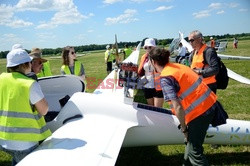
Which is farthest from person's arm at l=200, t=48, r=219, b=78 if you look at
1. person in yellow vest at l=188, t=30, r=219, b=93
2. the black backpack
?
the black backpack

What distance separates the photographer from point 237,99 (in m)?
9.02

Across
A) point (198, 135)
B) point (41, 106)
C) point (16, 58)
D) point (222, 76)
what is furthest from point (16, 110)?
point (222, 76)

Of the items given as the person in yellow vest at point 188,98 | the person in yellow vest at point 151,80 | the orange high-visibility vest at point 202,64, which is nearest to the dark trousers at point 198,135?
the person in yellow vest at point 188,98

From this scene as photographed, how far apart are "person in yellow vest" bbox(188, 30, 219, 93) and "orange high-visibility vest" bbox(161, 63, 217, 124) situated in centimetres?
145

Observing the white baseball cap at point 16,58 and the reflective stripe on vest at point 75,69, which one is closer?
the white baseball cap at point 16,58

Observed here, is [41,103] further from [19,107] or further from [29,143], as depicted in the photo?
[29,143]

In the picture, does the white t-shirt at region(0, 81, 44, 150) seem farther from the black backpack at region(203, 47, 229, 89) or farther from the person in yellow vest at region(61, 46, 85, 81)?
the black backpack at region(203, 47, 229, 89)

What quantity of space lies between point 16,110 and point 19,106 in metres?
0.06

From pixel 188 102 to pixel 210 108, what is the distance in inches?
12.8

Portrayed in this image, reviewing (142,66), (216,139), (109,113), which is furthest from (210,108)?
(142,66)

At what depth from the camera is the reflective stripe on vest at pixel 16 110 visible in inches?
117

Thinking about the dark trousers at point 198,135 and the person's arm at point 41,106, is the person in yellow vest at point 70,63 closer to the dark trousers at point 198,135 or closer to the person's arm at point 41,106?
the person's arm at point 41,106

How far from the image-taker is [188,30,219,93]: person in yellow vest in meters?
4.84

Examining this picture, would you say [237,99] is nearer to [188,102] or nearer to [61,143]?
[188,102]
